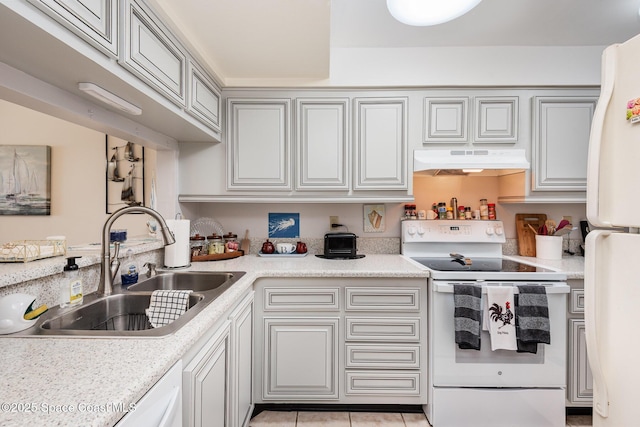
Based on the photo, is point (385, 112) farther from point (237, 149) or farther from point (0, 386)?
point (0, 386)

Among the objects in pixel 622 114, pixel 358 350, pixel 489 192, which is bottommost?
pixel 358 350

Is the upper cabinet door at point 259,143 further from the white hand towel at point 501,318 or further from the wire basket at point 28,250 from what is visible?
the white hand towel at point 501,318

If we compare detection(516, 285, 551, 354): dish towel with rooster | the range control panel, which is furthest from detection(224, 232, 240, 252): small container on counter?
detection(516, 285, 551, 354): dish towel with rooster

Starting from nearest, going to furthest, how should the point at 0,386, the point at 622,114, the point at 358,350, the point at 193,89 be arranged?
1. the point at 0,386
2. the point at 622,114
3. the point at 193,89
4. the point at 358,350

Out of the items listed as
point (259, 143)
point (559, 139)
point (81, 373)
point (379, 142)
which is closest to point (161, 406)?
point (81, 373)

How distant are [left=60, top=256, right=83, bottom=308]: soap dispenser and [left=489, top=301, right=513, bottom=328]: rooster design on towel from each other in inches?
75.0

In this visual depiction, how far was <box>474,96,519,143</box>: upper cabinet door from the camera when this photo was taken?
7.04ft

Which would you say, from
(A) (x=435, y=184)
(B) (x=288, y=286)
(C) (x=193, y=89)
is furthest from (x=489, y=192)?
(C) (x=193, y=89)

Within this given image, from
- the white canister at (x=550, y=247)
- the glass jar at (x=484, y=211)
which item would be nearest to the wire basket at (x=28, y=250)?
the glass jar at (x=484, y=211)

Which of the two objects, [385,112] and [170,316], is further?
[385,112]

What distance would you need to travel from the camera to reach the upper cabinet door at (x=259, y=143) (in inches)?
85.7

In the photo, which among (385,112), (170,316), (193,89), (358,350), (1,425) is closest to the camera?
(1,425)

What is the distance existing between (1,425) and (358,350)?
1.56 meters

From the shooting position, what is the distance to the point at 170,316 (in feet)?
4.22
